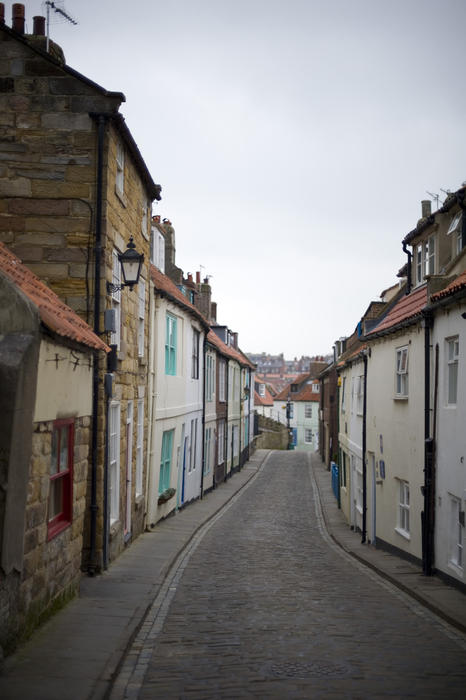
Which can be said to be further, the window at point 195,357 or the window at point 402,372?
the window at point 195,357

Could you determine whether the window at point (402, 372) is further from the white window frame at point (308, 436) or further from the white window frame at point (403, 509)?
the white window frame at point (308, 436)

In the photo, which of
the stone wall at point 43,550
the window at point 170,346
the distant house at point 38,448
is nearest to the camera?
the distant house at point 38,448

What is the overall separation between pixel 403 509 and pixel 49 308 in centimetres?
1147

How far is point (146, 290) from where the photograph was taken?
18.3 m

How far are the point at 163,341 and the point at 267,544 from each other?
604cm

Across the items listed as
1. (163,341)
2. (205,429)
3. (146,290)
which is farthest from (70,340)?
(205,429)

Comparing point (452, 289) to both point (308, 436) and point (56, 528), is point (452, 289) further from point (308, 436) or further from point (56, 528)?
point (308, 436)

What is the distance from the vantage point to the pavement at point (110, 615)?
765 centimetres

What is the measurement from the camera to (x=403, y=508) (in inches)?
712

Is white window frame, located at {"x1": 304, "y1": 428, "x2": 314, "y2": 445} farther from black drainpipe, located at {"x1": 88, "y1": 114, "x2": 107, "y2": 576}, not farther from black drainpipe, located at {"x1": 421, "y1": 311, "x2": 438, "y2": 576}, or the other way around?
black drainpipe, located at {"x1": 88, "y1": 114, "x2": 107, "y2": 576}

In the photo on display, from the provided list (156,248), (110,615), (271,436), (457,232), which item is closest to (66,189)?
(110,615)

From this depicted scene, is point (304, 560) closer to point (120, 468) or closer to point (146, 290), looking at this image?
point (120, 468)

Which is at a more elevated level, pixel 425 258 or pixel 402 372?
pixel 425 258

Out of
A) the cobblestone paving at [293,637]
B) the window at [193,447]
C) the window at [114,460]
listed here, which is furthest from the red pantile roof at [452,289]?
the window at [193,447]
